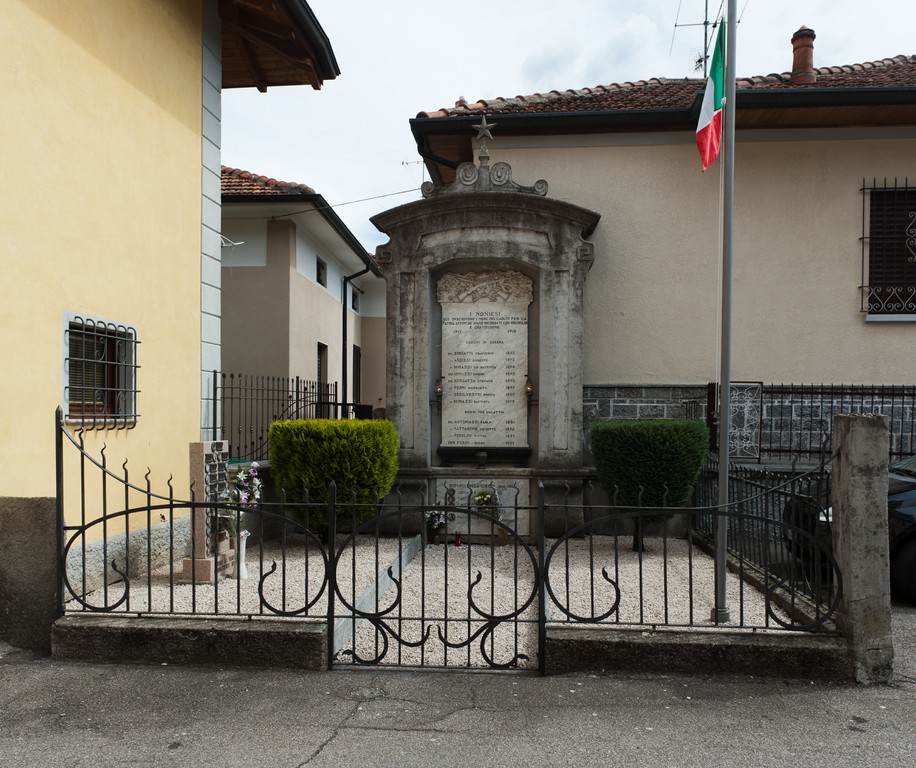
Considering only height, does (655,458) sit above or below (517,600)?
above

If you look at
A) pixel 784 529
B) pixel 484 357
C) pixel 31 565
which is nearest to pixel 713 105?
pixel 784 529

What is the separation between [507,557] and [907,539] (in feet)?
12.1

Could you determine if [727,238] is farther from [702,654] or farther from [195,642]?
[195,642]

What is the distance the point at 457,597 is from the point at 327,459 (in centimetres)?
222

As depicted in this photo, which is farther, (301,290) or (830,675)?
(301,290)

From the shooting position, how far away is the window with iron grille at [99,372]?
584 cm

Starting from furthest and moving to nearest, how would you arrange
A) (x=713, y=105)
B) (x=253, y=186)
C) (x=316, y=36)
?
1. (x=253, y=186)
2. (x=316, y=36)
3. (x=713, y=105)

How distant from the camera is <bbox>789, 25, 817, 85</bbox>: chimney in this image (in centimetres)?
1093

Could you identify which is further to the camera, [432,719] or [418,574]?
[418,574]

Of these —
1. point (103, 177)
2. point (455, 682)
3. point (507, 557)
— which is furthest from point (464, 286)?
point (455, 682)

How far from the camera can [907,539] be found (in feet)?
20.3

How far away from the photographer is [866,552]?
4184 millimetres

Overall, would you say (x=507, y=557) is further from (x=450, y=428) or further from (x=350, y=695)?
(x=350, y=695)

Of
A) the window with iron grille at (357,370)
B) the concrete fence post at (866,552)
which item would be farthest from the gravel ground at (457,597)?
the window with iron grille at (357,370)
